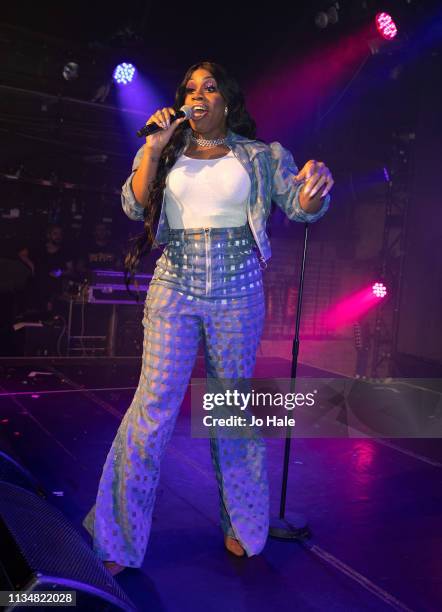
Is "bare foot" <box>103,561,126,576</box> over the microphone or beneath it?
beneath

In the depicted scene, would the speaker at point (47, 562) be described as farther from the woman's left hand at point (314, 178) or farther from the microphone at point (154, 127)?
the woman's left hand at point (314, 178)

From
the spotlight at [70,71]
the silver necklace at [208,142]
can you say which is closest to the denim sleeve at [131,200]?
the silver necklace at [208,142]

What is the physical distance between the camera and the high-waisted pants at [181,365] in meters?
2.22

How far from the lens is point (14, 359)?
6.46 m

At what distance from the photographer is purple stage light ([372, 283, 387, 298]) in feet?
27.9

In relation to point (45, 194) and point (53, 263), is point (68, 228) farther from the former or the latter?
point (53, 263)

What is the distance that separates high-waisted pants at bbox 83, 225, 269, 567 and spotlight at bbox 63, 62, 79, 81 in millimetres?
7171

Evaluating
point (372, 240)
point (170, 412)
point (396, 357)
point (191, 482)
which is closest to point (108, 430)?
point (191, 482)

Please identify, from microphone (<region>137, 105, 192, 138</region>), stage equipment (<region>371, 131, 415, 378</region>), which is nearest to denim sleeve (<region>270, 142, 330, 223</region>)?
microphone (<region>137, 105, 192, 138</region>)

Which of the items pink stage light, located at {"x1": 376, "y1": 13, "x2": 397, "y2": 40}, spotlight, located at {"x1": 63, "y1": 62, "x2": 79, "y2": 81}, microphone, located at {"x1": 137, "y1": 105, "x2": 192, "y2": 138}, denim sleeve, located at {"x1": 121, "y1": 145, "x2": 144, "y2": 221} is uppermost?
pink stage light, located at {"x1": 376, "y1": 13, "x2": 397, "y2": 40}

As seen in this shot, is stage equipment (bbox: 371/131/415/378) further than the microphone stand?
Yes

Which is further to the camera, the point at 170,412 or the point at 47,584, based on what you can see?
the point at 170,412

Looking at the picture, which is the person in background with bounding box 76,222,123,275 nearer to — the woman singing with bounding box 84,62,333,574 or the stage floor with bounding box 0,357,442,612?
the stage floor with bounding box 0,357,442,612

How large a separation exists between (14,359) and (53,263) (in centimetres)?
275
